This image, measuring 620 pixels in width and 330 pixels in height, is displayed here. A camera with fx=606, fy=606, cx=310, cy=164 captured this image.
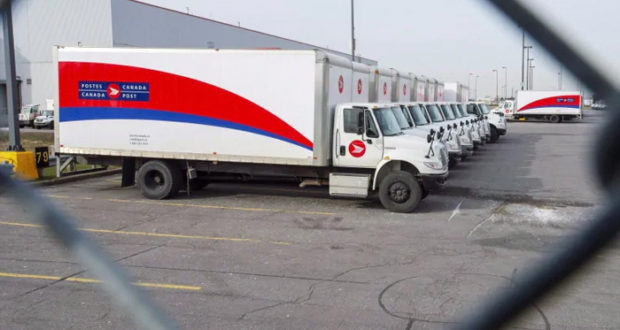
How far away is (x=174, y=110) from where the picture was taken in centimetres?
1276

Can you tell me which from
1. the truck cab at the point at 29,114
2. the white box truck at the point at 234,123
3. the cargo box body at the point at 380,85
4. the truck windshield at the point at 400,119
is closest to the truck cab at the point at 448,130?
the cargo box body at the point at 380,85

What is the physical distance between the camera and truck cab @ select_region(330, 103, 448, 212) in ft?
38.4

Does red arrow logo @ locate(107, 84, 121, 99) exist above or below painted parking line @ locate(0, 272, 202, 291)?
above

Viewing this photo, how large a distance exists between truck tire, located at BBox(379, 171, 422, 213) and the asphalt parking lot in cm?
28

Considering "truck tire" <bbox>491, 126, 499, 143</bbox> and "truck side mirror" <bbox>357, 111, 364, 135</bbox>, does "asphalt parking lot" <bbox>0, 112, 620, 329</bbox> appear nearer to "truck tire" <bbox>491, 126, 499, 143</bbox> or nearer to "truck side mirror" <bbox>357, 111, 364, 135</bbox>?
"truck side mirror" <bbox>357, 111, 364, 135</bbox>

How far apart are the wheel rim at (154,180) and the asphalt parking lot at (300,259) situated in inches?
17.5

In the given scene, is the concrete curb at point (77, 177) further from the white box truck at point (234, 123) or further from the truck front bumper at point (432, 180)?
the truck front bumper at point (432, 180)

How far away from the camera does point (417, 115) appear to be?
55.5 ft

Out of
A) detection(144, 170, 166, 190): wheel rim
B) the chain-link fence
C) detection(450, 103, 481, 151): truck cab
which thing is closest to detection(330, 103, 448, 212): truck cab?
detection(144, 170, 166, 190): wheel rim

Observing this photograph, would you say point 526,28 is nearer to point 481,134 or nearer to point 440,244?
point 440,244

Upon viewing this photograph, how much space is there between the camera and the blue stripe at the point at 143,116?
12.4 m

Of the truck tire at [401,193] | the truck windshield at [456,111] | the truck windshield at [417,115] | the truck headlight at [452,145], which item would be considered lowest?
the truck tire at [401,193]

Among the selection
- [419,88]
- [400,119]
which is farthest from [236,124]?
[419,88]

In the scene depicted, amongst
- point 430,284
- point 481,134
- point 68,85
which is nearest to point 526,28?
point 430,284
